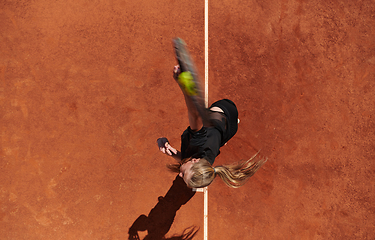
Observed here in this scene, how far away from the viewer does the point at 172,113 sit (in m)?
4.38

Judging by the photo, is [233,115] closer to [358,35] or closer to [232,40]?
[232,40]

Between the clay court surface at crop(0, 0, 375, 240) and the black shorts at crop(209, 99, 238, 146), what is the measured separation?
4.37 ft

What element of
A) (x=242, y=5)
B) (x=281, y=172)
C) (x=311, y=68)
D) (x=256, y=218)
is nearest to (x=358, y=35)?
(x=311, y=68)

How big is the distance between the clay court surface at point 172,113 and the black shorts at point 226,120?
1333mm

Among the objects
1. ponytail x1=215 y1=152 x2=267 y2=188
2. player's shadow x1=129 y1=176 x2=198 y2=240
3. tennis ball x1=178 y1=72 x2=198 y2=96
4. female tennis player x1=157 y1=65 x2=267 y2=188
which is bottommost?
player's shadow x1=129 y1=176 x2=198 y2=240

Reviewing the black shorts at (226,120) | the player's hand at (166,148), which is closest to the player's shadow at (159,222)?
the player's hand at (166,148)

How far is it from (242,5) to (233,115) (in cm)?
287

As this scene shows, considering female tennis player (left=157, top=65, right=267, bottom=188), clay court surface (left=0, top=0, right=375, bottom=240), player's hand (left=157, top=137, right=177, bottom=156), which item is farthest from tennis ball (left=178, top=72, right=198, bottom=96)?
clay court surface (left=0, top=0, right=375, bottom=240)

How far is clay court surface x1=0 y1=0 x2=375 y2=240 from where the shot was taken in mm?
4227

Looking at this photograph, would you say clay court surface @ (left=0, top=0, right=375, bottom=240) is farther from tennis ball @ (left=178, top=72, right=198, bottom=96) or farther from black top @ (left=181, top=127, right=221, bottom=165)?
tennis ball @ (left=178, top=72, right=198, bottom=96)

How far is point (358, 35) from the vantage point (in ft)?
14.9

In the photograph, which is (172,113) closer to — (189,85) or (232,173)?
(232,173)

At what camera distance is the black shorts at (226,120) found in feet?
8.82

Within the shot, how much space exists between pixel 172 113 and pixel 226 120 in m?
1.67
